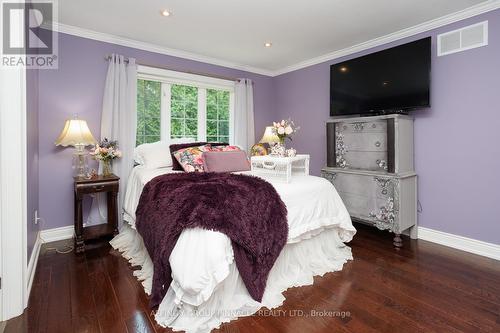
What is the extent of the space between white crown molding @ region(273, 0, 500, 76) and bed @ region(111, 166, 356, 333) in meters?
2.15

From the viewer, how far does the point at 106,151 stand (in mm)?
2936

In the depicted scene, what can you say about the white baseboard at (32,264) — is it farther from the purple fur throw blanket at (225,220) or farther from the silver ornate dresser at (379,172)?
the silver ornate dresser at (379,172)

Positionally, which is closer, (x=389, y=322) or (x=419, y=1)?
(x=389, y=322)

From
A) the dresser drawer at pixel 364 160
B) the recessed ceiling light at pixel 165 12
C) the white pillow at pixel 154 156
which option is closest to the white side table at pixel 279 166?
the dresser drawer at pixel 364 160

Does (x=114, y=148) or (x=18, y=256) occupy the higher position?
(x=114, y=148)

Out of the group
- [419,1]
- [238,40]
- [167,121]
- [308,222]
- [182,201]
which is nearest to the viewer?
[182,201]

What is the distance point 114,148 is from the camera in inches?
123

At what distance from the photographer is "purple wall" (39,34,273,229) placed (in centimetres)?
288

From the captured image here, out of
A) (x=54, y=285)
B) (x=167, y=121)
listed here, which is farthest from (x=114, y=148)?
(x=54, y=285)

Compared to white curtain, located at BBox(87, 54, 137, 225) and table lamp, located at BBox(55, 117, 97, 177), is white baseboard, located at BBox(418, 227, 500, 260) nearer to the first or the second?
white curtain, located at BBox(87, 54, 137, 225)

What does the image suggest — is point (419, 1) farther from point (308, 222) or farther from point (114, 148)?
point (114, 148)

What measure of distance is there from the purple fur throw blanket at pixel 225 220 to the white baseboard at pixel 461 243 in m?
2.04

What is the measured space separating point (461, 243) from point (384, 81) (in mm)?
1969

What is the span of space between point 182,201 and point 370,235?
8.22 ft
